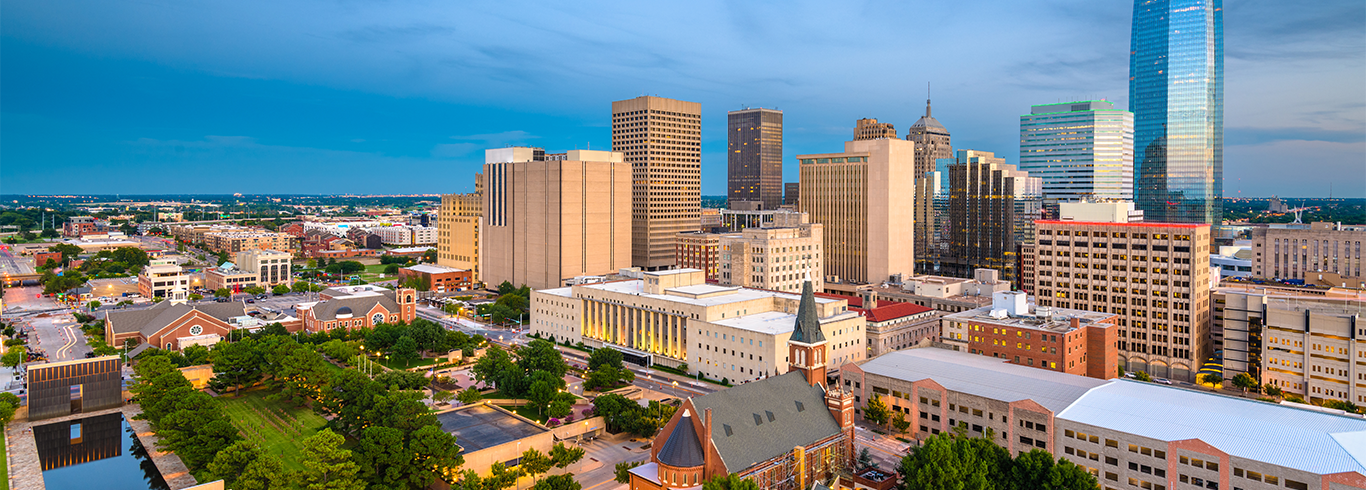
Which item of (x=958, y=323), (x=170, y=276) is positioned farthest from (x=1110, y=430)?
(x=170, y=276)

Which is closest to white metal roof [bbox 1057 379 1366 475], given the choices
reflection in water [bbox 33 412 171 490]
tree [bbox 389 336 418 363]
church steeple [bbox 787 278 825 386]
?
church steeple [bbox 787 278 825 386]

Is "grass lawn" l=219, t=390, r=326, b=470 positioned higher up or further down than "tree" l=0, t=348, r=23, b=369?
further down

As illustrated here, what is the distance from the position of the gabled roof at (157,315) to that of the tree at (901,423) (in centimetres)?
11710

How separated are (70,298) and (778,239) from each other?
17016 cm

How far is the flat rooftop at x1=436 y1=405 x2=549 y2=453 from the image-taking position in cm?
8350

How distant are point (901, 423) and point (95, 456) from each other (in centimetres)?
9271

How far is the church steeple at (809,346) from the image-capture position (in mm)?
78688

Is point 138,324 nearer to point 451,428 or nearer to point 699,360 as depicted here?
point 451,428

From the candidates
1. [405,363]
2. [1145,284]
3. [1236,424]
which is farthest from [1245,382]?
[405,363]

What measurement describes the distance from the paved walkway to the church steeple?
197 feet

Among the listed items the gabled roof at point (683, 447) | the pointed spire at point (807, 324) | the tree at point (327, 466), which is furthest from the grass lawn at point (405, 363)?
the gabled roof at point (683, 447)

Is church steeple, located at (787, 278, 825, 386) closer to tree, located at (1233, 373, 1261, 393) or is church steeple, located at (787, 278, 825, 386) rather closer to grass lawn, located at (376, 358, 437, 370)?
tree, located at (1233, 373, 1261, 393)

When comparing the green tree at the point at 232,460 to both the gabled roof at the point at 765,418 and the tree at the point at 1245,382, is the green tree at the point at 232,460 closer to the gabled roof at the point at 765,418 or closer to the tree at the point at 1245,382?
the gabled roof at the point at 765,418

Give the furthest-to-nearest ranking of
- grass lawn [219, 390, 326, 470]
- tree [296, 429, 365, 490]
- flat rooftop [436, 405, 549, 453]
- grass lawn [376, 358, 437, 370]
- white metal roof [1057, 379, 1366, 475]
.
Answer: grass lawn [376, 358, 437, 370]
grass lawn [219, 390, 326, 470]
flat rooftop [436, 405, 549, 453]
tree [296, 429, 365, 490]
white metal roof [1057, 379, 1366, 475]
